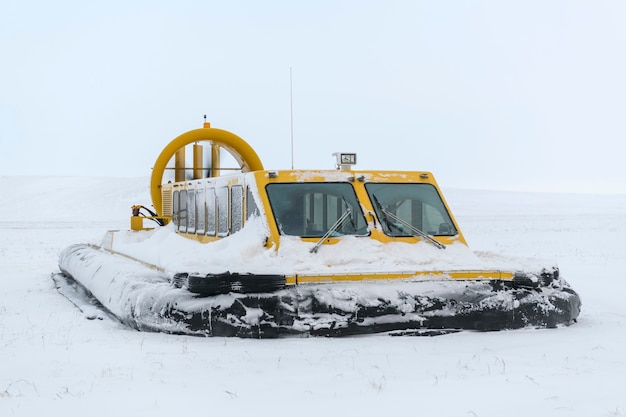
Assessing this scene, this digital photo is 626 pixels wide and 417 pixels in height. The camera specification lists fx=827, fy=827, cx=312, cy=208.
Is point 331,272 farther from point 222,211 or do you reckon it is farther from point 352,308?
point 222,211

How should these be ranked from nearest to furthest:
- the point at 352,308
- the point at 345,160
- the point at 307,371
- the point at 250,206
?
the point at 307,371 → the point at 352,308 → the point at 250,206 → the point at 345,160

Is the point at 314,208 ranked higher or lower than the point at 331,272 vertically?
higher

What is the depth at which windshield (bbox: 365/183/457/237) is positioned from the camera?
7105 mm

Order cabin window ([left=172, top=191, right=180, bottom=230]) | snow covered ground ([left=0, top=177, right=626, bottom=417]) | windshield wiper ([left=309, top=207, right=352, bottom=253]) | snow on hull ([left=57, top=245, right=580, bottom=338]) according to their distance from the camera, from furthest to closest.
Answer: cabin window ([left=172, top=191, right=180, bottom=230]) → windshield wiper ([left=309, top=207, right=352, bottom=253]) → snow on hull ([left=57, top=245, right=580, bottom=338]) → snow covered ground ([left=0, top=177, right=626, bottom=417])

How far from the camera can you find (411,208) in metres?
7.26

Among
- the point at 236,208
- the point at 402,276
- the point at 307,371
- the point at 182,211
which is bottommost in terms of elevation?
the point at 307,371

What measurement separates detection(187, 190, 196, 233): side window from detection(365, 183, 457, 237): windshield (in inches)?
95.3

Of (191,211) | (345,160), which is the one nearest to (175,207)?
(191,211)

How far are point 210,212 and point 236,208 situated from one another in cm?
89

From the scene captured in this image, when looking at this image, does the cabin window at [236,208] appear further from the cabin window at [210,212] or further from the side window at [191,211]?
the side window at [191,211]

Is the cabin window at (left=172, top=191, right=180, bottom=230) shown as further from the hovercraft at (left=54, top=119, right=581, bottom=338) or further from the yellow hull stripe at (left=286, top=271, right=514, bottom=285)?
the yellow hull stripe at (left=286, top=271, right=514, bottom=285)

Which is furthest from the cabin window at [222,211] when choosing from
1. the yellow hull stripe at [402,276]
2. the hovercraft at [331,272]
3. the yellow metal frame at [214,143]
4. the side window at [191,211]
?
the yellow metal frame at [214,143]

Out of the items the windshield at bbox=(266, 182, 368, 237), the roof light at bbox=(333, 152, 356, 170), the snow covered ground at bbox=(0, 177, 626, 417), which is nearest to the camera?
the snow covered ground at bbox=(0, 177, 626, 417)

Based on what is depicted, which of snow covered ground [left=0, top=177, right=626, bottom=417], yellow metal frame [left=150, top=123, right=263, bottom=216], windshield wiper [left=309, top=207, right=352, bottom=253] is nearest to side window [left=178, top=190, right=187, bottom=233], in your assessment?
snow covered ground [left=0, top=177, right=626, bottom=417]
